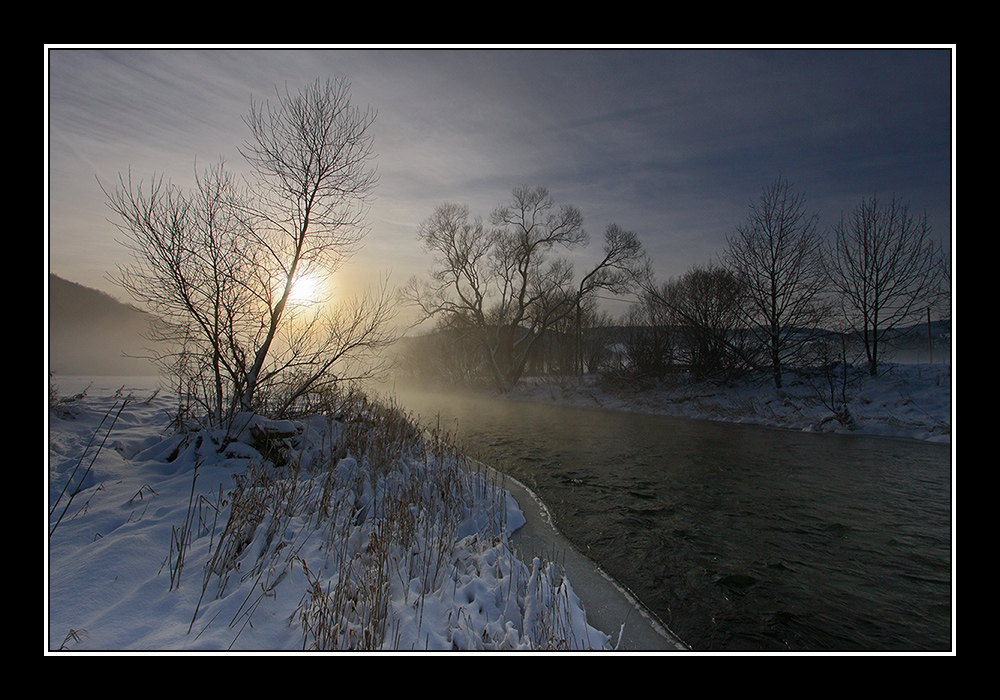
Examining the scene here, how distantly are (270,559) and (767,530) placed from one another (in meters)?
6.67

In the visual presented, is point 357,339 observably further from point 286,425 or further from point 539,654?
point 539,654

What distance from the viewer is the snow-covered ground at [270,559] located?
2.73 m

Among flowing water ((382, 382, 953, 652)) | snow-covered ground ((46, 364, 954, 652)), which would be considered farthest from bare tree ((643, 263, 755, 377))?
snow-covered ground ((46, 364, 954, 652))

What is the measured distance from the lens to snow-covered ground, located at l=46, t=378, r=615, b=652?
8.96ft

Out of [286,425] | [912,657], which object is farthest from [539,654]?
[286,425]

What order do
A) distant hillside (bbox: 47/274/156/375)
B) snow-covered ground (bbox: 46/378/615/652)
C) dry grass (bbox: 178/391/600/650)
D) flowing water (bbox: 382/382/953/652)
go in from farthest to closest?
1. distant hillside (bbox: 47/274/156/375)
2. flowing water (bbox: 382/382/953/652)
3. dry grass (bbox: 178/391/600/650)
4. snow-covered ground (bbox: 46/378/615/652)

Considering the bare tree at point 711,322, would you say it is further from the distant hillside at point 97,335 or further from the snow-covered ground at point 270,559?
the distant hillside at point 97,335

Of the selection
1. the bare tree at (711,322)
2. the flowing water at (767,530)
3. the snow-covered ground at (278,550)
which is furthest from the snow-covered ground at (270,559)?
the bare tree at (711,322)

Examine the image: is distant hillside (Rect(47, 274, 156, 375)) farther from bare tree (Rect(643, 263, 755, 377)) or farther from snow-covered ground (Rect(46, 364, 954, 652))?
bare tree (Rect(643, 263, 755, 377))

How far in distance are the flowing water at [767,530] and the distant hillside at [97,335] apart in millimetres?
8069

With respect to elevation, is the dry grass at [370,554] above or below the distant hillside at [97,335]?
below

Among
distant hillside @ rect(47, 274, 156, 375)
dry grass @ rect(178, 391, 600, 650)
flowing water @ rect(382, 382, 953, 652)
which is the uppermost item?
distant hillside @ rect(47, 274, 156, 375)

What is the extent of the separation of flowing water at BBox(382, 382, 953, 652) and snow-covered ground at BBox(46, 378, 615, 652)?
54.6 inches
